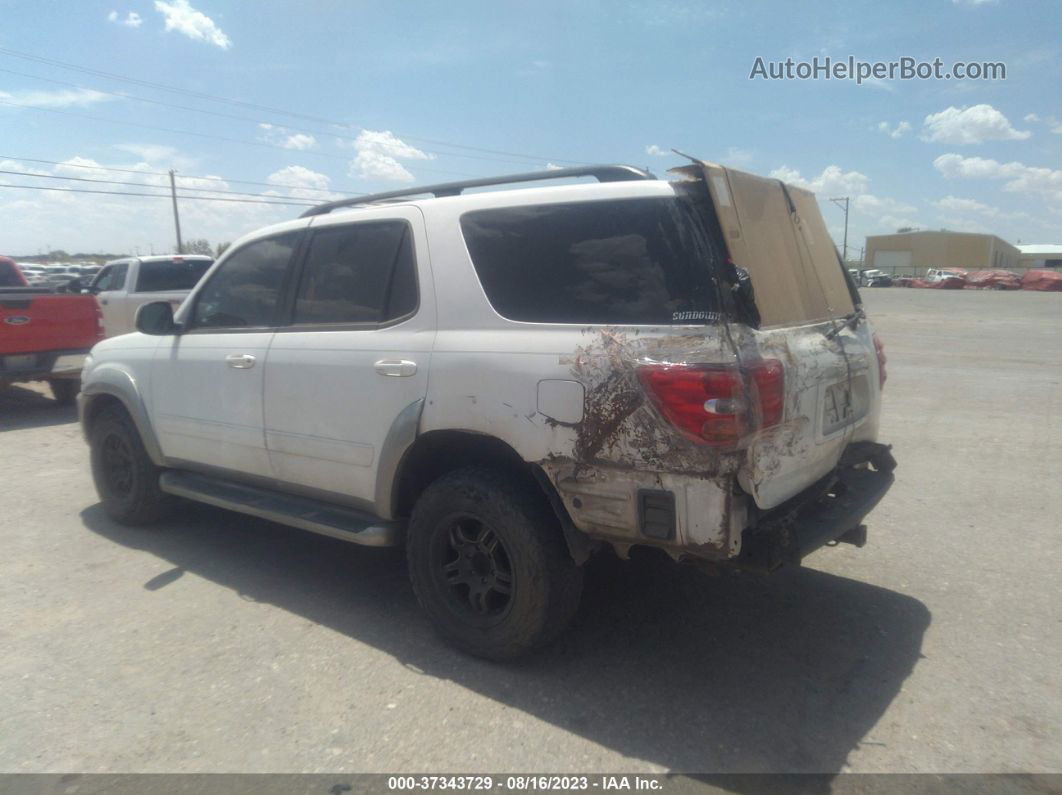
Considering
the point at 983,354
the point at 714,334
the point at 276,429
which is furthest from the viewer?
the point at 983,354

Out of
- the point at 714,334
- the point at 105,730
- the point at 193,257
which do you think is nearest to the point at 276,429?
the point at 105,730

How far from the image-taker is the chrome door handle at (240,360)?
4531 mm

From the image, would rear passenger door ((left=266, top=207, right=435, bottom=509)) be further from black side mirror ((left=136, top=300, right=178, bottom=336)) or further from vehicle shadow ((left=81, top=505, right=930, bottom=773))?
black side mirror ((left=136, top=300, right=178, bottom=336))

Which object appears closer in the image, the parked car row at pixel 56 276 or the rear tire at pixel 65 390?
the rear tire at pixel 65 390

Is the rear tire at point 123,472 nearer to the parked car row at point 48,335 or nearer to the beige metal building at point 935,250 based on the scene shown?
the parked car row at point 48,335

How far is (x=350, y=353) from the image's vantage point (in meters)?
4.02

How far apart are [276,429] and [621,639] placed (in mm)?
2135

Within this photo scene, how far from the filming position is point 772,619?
13.4 ft

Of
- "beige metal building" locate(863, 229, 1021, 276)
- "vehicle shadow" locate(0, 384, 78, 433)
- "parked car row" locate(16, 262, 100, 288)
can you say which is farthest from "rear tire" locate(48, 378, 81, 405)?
"beige metal building" locate(863, 229, 1021, 276)

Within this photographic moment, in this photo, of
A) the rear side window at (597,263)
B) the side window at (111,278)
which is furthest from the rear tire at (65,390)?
the rear side window at (597,263)

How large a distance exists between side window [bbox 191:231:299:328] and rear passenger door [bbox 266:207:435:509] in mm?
211

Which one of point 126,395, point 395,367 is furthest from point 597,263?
point 126,395

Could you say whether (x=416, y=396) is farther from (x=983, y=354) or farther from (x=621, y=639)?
(x=983, y=354)

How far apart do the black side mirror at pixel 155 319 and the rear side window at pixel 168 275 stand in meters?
9.16
